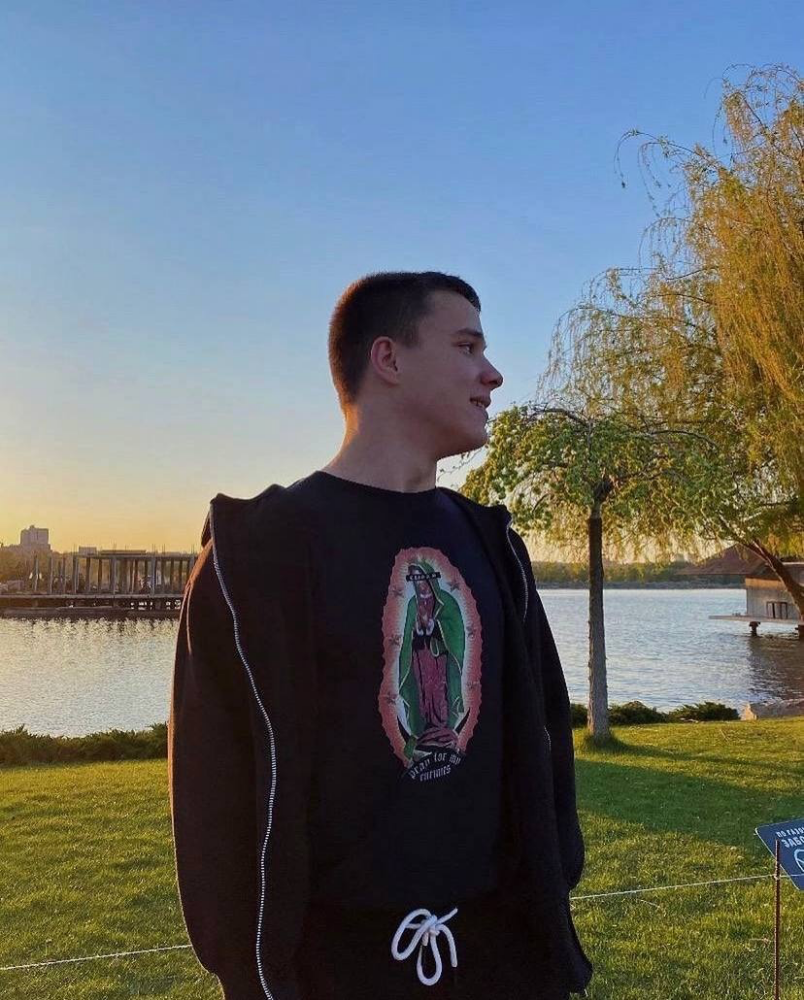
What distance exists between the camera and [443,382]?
66.2 inches

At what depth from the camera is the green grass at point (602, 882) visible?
3.84m

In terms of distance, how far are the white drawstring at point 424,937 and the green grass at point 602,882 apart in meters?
2.57

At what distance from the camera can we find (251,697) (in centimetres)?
145

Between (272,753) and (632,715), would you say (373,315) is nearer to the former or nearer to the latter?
(272,753)

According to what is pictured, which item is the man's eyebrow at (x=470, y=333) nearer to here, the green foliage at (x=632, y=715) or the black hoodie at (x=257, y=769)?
the black hoodie at (x=257, y=769)

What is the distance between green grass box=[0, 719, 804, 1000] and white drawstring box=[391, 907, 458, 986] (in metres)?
2.57

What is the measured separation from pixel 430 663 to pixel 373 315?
0.67m

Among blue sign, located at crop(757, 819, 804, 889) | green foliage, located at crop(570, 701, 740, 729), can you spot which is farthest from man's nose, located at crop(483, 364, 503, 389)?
green foliage, located at crop(570, 701, 740, 729)

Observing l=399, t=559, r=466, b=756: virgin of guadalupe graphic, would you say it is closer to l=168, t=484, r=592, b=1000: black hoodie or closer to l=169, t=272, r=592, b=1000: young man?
l=169, t=272, r=592, b=1000: young man

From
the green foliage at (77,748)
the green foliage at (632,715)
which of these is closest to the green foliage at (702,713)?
the green foliage at (632,715)

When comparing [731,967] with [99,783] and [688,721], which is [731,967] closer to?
[99,783]

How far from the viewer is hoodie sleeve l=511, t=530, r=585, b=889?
1812 millimetres

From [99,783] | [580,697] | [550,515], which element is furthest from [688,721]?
[99,783]

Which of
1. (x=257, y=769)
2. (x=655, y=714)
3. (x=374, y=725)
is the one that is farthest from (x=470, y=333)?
Result: (x=655, y=714)
